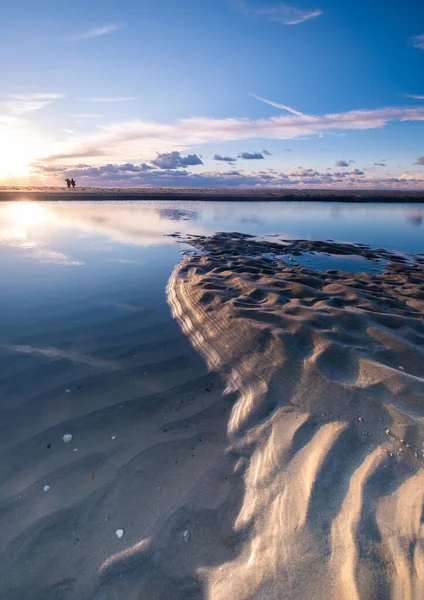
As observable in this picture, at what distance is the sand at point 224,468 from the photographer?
2.38 metres

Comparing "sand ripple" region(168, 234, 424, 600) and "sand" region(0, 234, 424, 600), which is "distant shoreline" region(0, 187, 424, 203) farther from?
"sand" region(0, 234, 424, 600)

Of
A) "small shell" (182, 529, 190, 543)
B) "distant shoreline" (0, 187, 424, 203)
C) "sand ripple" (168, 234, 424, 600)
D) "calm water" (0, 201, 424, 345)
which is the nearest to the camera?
"sand ripple" (168, 234, 424, 600)

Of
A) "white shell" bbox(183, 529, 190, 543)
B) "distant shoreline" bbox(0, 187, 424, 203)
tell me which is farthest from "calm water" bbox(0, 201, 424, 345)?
"distant shoreline" bbox(0, 187, 424, 203)

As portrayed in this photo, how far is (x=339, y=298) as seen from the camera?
25.3 feet

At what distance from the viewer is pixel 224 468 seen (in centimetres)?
336

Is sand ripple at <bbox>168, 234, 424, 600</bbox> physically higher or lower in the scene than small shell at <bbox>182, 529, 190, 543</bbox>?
higher

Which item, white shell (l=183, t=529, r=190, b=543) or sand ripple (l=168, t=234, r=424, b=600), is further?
white shell (l=183, t=529, r=190, b=543)

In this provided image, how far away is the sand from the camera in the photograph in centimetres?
238

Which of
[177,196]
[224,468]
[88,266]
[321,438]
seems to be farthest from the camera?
[177,196]

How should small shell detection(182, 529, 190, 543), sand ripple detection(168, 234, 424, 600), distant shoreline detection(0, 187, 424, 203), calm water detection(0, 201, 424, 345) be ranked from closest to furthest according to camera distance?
1. sand ripple detection(168, 234, 424, 600)
2. small shell detection(182, 529, 190, 543)
3. calm water detection(0, 201, 424, 345)
4. distant shoreline detection(0, 187, 424, 203)

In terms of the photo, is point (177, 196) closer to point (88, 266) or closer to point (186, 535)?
point (88, 266)

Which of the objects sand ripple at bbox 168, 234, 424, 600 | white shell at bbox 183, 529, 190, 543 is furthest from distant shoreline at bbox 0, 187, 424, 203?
white shell at bbox 183, 529, 190, 543

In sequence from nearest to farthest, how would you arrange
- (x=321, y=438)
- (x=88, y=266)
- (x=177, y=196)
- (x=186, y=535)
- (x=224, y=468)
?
(x=186, y=535) → (x=224, y=468) → (x=321, y=438) → (x=88, y=266) → (x=177, y=196)

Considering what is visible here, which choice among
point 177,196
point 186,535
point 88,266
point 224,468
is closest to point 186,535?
point 186,535
